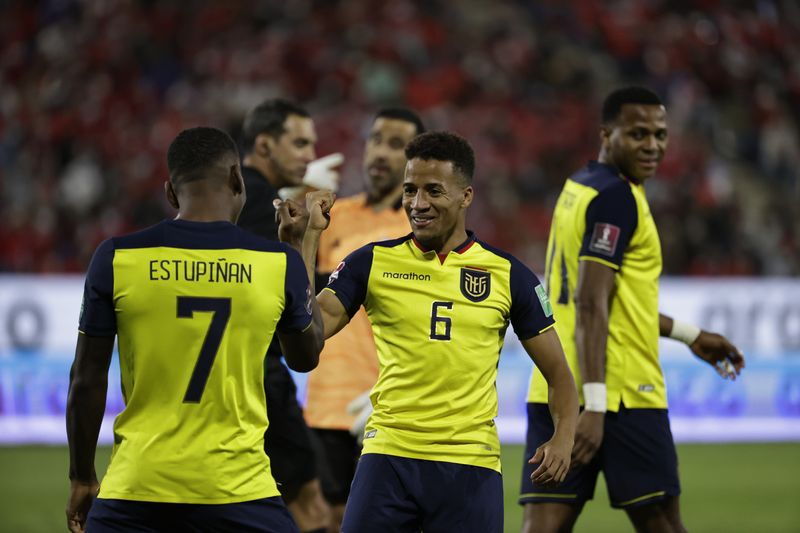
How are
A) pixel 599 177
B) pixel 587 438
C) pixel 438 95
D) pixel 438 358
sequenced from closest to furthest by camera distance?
pixel 438 358, pixel 587 438, pixel 599 177, pixel 438 95

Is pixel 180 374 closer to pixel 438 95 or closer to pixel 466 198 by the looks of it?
pixel 466 198

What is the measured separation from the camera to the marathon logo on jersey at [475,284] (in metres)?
4.16

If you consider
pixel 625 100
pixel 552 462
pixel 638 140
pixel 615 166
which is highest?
A: pixel 625 100

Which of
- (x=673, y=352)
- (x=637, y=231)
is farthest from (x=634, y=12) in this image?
(x=637, y=231)

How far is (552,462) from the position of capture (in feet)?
13.2

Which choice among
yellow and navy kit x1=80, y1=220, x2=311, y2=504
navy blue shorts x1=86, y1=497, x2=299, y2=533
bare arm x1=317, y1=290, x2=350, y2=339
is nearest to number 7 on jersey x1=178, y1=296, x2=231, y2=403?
yellow and navy kit x1=80, y1=220, x2=311, y2=504

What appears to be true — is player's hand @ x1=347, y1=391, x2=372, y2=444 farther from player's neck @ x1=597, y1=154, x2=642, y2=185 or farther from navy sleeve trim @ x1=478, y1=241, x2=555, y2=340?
player's neck @ x1=597, y1=154, x2=642, y2=185

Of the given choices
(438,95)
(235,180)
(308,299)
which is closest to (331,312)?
(308,299)

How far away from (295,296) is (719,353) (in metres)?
2.80

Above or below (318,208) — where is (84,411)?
below

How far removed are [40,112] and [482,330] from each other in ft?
43.0

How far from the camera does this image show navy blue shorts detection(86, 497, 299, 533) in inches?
133

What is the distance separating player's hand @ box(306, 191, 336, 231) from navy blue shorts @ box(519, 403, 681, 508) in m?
1.58

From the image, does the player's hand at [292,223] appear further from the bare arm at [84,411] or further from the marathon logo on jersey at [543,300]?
the marathon logo on jersey at [543,300]
